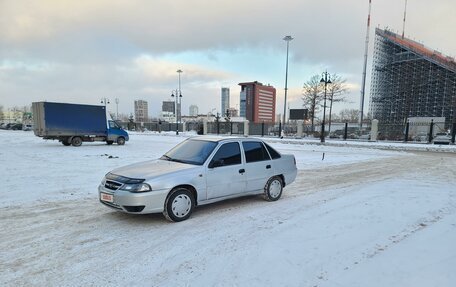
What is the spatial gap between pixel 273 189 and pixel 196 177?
2302 millimetres

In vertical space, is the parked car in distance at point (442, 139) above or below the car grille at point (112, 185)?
below

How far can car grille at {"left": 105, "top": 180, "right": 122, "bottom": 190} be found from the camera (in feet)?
17.8

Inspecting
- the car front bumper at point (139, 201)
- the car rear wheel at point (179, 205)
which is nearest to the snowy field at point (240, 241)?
the car rear wheel at point (179, 205)

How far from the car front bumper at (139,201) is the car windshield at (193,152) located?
1.07 meters

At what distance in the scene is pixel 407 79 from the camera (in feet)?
209

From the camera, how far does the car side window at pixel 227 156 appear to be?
243 inches

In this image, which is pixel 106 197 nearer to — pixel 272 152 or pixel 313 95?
pixel 272 152

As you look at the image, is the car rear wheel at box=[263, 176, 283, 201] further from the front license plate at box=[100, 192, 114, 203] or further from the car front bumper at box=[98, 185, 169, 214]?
the front license plate at box=[100, 192, 114, 203]

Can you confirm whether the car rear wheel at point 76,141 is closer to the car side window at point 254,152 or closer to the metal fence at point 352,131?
the car side window at point 254,152

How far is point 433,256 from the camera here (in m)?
4.18

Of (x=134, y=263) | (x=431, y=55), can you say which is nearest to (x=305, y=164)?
(x=134, y=263)

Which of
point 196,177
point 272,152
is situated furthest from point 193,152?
point 272,152

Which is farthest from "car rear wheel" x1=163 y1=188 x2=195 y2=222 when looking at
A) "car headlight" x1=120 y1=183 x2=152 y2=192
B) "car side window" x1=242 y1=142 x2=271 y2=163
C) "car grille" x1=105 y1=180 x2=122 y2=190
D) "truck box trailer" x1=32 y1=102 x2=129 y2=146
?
"truck box trailer" x1=32 y1=102 x2=129 y2=146

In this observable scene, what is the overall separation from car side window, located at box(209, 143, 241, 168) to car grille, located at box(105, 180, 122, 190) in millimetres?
1763
